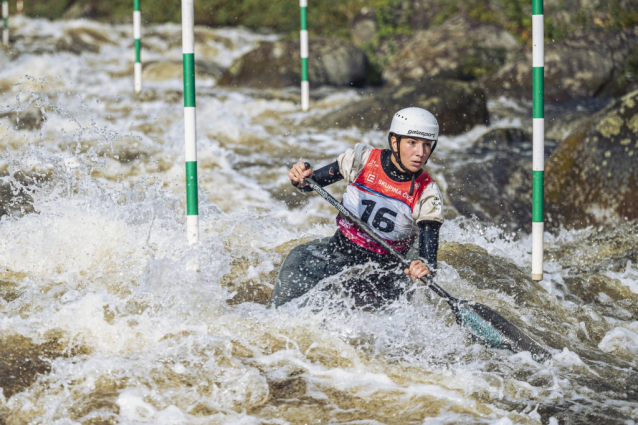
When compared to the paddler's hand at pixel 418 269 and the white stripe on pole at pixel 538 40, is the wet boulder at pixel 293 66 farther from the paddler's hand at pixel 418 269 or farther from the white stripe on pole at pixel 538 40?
the paddler's hand at pixel 418 269

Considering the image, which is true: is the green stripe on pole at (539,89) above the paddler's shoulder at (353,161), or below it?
above

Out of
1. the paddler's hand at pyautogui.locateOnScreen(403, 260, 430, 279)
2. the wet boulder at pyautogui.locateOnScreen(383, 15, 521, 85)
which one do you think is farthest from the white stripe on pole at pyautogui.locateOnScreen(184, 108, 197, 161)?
the wet boulder at pyautogui.locateOnScreen(383, 15, 521, 85)

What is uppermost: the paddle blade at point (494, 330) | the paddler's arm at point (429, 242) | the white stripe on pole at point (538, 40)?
the white stripe on pole at point (538, 40)

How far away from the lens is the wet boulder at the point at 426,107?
8.52 m

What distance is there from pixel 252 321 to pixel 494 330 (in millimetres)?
1274

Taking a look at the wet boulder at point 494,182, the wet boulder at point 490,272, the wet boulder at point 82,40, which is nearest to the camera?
the wet boulder at point 490,272

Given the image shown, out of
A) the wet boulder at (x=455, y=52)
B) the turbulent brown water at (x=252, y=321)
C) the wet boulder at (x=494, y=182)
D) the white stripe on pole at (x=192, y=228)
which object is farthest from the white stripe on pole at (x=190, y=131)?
the wet boulder at (x=455, y=52)

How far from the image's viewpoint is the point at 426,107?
27.7ft

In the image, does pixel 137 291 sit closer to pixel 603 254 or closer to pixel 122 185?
pixel 122 185

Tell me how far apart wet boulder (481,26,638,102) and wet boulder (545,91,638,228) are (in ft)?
14.5

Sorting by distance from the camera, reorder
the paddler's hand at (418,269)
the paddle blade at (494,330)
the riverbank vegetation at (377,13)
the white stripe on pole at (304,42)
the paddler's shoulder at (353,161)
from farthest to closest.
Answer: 1. the riverbank vegetation at (377,13)
2. the white stripe on pole at (304,42)
3. the paddler's shoulder at (353,161)
4. the paddle blade at (494,330)
5. the paddler's hand at (418,269)

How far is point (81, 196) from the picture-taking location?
4680 millimetres

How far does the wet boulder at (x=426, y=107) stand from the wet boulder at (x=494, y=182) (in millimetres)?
677

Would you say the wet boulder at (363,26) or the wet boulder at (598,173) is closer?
the wet boulder at (598,173)
